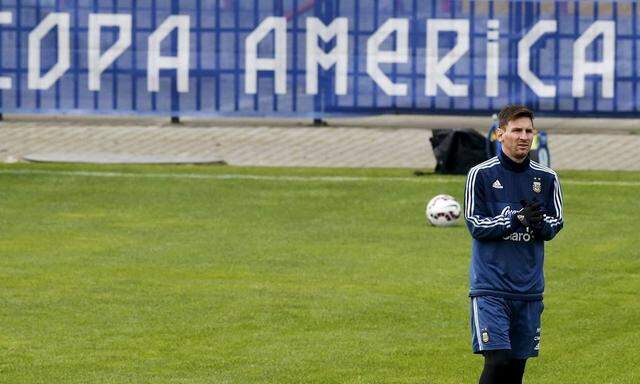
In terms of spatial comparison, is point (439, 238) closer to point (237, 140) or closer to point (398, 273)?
point (398, 273)

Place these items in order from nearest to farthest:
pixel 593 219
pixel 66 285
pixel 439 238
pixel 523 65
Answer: pixel 66 285 < pixel 439 238 < pixel 593 219 < pixel 523 65

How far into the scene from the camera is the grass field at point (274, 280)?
12.4 m

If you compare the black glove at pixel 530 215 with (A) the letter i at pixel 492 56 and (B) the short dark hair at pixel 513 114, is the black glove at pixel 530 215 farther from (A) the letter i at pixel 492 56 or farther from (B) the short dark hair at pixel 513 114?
(A) the letter i at pixel 492 56

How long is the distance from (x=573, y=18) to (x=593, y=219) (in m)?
7.02

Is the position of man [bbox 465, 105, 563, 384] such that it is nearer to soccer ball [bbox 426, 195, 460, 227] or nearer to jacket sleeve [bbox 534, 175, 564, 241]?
jacket sleeve [bbox 534, 175, 564, 241]

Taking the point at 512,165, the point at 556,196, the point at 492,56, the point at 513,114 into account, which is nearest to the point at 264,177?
the point at 492,56

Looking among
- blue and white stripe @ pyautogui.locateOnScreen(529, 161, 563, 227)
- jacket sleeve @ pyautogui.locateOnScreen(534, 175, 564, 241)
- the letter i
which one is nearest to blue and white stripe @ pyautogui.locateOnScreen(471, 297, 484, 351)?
jacket sleeve @ pyautogui.locateOnScreen(534, 175, 564, 241)

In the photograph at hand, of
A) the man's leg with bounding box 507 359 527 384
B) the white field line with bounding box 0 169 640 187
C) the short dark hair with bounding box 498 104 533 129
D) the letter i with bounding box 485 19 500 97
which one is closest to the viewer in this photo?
the short dark hair with bounding box 498 104 533 129

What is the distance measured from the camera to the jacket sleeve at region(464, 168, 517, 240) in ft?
31.4

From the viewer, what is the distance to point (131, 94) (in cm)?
2786

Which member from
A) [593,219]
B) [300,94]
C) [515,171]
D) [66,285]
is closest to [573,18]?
[300,94]

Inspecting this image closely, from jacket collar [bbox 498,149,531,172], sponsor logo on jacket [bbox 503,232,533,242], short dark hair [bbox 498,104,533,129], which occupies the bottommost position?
sponsor logo on jacket [bbox 503,232,533,242]

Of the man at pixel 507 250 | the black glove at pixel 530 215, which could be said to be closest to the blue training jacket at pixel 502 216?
the man at pixel 507 250

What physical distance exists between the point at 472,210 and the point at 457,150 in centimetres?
1545
